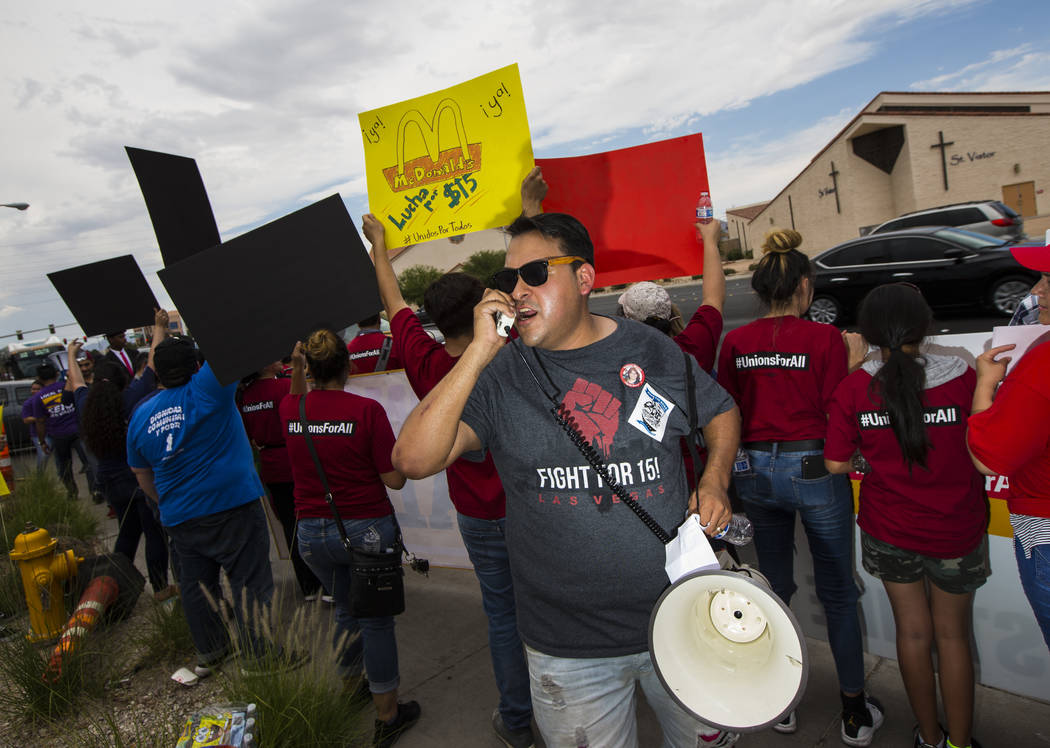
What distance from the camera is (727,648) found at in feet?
5.45

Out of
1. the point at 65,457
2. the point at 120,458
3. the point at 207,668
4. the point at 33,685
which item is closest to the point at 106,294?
the point at 120,458

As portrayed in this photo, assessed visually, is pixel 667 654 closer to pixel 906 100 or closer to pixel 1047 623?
pixel 1047 623

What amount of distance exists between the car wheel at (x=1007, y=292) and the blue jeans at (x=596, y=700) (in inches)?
460

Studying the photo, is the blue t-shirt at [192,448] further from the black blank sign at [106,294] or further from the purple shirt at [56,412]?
the purple shirt at [56,412]

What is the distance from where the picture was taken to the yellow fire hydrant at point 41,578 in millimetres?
4164

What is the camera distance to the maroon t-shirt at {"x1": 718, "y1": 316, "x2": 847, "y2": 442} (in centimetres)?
264

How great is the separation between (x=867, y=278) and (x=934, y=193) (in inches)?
955

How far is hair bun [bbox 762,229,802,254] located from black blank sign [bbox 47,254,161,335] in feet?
11.9

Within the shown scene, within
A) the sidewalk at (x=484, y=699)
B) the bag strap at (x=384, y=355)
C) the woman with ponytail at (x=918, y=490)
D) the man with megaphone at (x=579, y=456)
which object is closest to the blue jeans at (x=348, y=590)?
the sidewalk at (x=484, y=699)

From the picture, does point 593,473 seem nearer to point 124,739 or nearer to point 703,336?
point 703,336

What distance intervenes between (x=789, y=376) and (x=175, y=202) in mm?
2668

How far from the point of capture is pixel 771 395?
270cm

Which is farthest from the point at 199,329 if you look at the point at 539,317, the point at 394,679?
the point at 394,679

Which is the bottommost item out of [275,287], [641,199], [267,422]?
[267,422]
